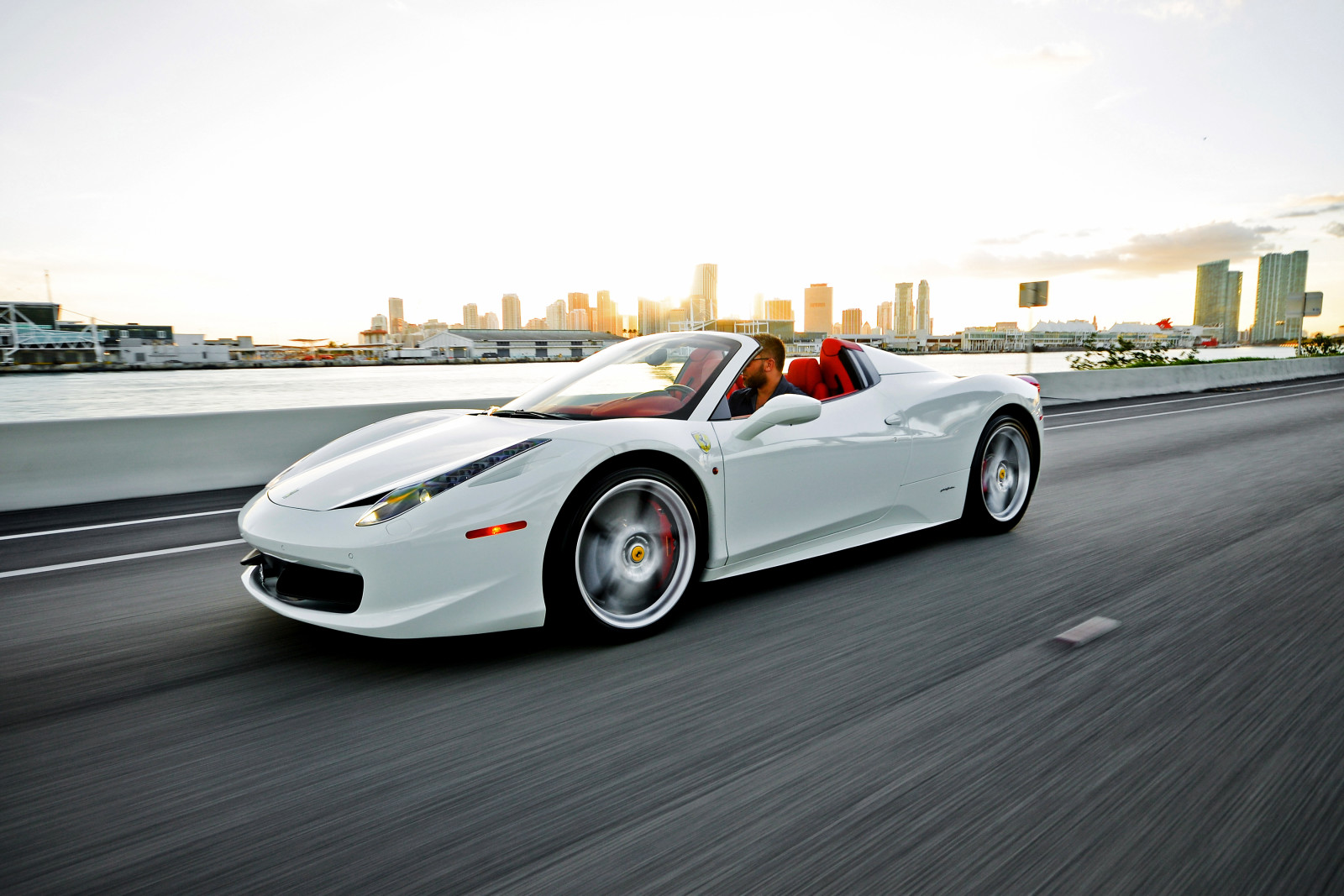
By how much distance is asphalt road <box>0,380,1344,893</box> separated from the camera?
167 cm

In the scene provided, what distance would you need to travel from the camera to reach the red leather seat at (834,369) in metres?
4.02

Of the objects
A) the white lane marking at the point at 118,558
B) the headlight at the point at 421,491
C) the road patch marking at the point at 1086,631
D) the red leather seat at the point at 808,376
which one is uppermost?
the red leather seat at the point at 808,376

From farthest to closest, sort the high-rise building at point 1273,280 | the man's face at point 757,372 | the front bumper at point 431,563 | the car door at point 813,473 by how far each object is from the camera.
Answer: the high-rise building at point 1273,280 < the man's face at point 757,372 < the car door at point 813,473 < the front bumper at point 431,563

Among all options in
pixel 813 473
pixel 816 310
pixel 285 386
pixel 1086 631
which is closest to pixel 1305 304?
pixel 816 310

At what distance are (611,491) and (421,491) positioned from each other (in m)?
0.69

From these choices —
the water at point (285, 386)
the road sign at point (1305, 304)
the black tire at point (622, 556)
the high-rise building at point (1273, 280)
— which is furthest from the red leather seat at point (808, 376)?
the high-rise building at point (1273, 280)

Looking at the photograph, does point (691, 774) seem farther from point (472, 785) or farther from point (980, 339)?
point (980, 339)

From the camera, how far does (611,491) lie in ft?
9.44

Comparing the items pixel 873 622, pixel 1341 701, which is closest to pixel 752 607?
pixel 873 622

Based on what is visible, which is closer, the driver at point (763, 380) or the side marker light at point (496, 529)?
the side marker light at point (496, 529)

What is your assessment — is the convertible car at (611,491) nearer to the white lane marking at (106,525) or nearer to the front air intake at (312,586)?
the front air intake at (312,586)

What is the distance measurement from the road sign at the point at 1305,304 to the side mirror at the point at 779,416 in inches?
1687

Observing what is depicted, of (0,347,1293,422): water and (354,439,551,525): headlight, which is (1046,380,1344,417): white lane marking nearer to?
(0,347,1293,422): water

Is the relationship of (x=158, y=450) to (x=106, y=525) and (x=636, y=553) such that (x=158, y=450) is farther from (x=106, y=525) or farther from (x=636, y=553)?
(x=636, y=553)
